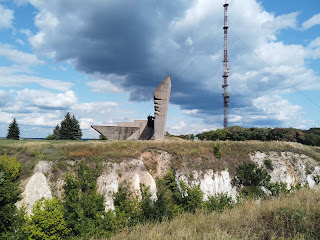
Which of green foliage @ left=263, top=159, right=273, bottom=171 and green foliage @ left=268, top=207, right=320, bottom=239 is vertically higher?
green foliage @ left=263, top=159, right=273, bottom=171

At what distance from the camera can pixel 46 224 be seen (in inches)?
527

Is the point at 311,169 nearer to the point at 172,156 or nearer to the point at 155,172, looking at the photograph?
the point at 172,156

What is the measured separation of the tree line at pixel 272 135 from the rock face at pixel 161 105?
4292 cm

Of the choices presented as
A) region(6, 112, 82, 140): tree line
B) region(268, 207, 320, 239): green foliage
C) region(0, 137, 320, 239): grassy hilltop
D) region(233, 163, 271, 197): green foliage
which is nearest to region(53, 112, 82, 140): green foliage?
region(6, 112, 82, 140): tree line

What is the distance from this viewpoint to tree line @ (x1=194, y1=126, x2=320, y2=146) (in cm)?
6550

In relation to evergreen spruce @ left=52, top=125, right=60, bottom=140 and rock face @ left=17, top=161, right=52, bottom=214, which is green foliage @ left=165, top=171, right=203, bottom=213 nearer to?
Result: rock face @ left=17, top=161, right=52, bottom=214

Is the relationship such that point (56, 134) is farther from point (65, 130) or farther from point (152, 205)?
point (152, 205)

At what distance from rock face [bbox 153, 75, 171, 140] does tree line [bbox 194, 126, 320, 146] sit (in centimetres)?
4292

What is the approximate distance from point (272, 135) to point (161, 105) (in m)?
56.3

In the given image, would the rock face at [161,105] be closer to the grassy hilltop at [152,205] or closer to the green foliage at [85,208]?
the grassy hilltop at [152,205]

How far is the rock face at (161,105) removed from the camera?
3080 cm

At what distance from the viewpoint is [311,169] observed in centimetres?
3025

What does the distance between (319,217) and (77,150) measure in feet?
59.6

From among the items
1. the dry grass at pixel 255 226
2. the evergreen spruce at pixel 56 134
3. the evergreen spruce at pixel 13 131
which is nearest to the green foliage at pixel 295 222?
the dry grass at pixel 255 226
